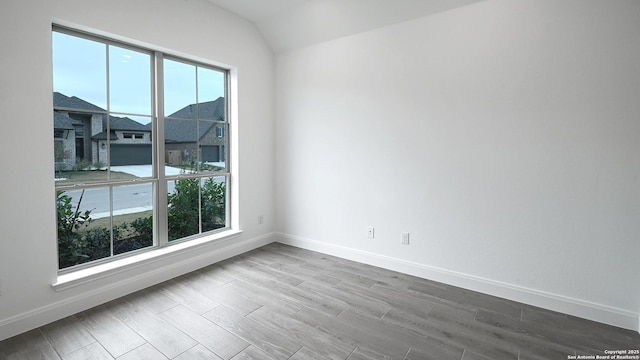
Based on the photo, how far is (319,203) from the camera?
3.98 meters

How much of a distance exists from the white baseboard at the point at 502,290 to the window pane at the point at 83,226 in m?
2.35

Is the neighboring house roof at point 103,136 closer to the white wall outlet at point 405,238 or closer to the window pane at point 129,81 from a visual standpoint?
the window pane at point 129,81

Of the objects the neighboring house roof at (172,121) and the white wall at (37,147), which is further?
the neighboring house roof at (172,121)

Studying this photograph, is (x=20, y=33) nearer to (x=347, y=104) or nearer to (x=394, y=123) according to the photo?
(x=347, y=104)

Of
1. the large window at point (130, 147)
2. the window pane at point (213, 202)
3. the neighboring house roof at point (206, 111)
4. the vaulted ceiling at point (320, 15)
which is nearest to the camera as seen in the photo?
the large window at point (130, 147)

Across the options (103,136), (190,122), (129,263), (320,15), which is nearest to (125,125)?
(103,136)

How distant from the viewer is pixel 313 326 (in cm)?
232

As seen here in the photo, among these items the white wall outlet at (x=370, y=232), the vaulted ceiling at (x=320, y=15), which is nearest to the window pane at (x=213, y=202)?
the white wall outlet at (x=370, y=232)

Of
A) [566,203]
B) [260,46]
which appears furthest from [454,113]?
[260,46]

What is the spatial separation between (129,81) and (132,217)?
1.31m

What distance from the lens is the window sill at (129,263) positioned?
245cm

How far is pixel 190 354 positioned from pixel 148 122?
223 cm

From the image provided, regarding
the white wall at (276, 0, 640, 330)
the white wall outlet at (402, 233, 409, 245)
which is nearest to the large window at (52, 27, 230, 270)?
the white wall at (276, 0, 640, 330)

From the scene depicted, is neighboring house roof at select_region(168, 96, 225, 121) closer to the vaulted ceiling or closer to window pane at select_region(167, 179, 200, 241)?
window pane at select_region(167, 179, 200, 241)
